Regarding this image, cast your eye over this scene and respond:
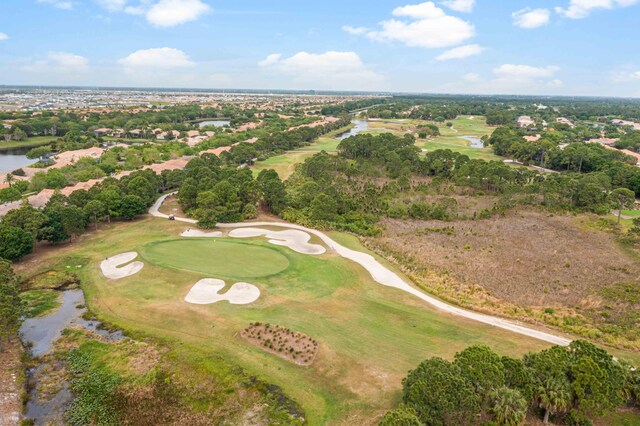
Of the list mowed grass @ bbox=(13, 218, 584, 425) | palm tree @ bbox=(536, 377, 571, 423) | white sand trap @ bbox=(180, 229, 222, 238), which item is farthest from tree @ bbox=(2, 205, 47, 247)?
palm tree @ bbox=(536, 377, 571, 423)

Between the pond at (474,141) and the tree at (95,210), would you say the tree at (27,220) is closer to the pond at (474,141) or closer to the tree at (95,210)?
the tree at (95,210)

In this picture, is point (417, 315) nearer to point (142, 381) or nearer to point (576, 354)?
point (576, 354)

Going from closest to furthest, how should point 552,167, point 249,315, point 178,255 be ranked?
1. point 249,315
2. point 178,255
3. point 552,167

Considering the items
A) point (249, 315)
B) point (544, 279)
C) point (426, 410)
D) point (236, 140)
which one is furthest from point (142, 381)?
point (236, 140)

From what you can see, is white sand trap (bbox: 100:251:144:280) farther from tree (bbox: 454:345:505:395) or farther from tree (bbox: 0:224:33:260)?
tree (bbox: 454:345:505:395)

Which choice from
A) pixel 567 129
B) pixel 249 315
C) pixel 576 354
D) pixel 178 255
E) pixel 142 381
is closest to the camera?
pixel 576 354

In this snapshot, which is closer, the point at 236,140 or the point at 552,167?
the point at 552,167
